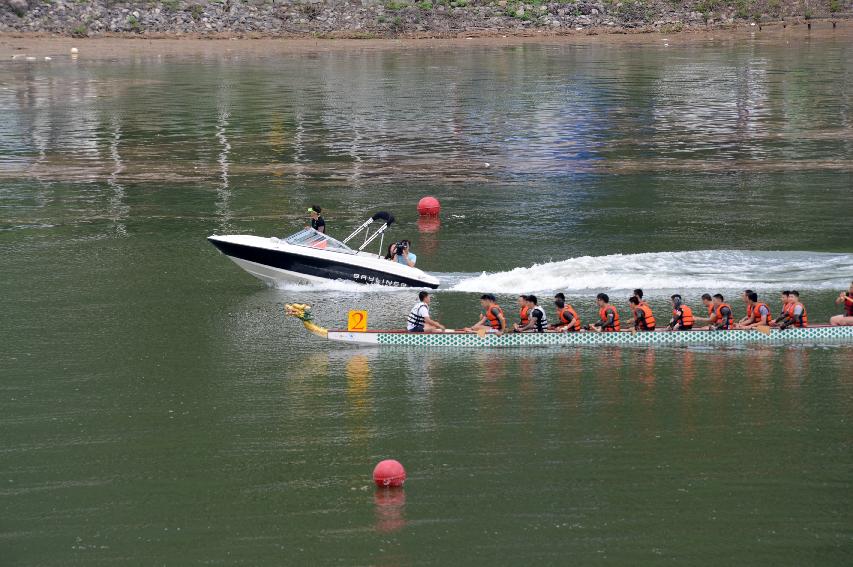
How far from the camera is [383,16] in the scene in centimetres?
10050

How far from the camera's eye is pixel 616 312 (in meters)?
29.9

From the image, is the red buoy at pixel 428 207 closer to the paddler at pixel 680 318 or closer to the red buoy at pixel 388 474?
the paddler at pixel 680 318

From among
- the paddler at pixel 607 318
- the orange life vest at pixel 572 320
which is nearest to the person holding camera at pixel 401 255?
the orange life vest at pixel 572 320

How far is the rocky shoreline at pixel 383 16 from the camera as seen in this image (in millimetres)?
96062

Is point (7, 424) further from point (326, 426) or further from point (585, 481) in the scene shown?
point (585, 481)

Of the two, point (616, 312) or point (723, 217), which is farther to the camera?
point (723, 217)

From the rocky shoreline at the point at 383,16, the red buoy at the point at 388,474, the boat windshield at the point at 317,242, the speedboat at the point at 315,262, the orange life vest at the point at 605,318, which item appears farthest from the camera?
the rocky shoreline at the point at 383,16

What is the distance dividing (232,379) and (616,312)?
9.26 meters

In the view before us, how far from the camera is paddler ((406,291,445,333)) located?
29359 mm

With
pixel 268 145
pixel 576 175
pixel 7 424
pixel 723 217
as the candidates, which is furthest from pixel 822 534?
pixel 268 145

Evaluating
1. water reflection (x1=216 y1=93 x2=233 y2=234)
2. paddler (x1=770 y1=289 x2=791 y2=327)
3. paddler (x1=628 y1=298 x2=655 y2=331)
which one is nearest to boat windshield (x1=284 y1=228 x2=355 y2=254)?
water reflection (x1=216 y1=93 x2=233 y2=234)

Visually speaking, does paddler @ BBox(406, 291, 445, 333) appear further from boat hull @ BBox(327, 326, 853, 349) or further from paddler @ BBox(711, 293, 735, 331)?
paddler @ BBox(711, 293, 735, 331)

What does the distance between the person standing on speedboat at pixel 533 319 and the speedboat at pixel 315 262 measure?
15.7 feet

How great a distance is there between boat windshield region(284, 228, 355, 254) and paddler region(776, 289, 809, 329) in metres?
11.6
